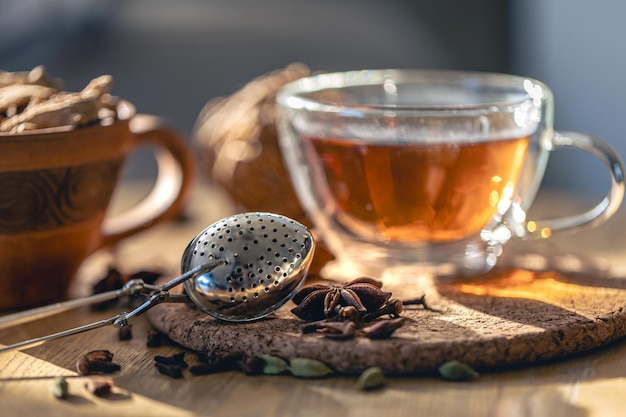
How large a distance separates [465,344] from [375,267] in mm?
443

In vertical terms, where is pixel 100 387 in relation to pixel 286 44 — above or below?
above

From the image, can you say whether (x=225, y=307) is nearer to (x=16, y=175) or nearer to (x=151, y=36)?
(x=16, y=175)

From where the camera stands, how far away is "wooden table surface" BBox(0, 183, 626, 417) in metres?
0.83

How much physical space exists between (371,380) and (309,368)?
0.08m

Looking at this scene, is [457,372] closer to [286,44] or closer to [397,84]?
[397,84]

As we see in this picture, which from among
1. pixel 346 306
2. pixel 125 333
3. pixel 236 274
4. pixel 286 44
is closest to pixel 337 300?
pixel 346 306

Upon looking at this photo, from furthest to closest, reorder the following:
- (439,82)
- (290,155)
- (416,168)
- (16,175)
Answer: (439,82), (290,155), (416,168), (16,175)

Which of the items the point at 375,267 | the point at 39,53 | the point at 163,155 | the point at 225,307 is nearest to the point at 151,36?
the point at 39,53

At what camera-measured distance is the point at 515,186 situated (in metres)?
1.36

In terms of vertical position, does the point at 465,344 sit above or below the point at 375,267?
above

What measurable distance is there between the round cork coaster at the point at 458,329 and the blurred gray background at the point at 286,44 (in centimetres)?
266

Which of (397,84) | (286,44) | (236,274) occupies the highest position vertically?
(397,84)

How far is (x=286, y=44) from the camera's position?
163 inches

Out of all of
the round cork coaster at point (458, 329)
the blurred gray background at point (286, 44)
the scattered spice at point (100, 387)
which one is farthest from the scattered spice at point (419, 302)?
the blurred gray background at point (286, 44)
